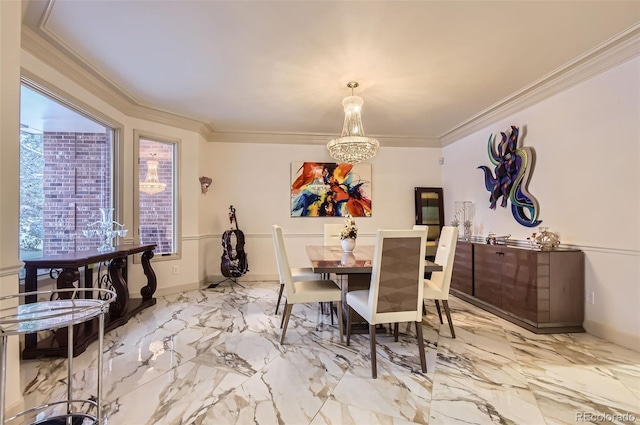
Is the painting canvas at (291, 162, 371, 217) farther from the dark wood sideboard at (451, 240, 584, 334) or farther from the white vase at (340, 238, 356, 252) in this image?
the dark wood sideboard at (451, 240, 584, 334)

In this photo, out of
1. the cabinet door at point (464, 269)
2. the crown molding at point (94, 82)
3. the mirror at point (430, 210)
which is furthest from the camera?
the mirror at point (430, 210)

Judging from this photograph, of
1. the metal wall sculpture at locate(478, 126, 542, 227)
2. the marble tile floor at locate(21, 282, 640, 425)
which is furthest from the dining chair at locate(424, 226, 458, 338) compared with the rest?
the metal wall sculpture at locate(478, 126, 542, 227)

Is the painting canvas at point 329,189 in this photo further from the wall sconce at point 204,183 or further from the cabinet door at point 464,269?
the cabinet door at point 464,269

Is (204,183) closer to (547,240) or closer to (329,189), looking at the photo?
(329,189)

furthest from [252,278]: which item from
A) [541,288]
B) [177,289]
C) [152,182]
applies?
[541,288]

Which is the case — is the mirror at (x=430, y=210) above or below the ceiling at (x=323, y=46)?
below

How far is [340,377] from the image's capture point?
205 centimetres

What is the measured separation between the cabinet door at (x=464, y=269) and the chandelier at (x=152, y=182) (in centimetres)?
425

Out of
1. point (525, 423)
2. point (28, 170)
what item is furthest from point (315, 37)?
point (28, 170)

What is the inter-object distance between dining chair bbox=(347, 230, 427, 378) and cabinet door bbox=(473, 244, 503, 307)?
5.54ft

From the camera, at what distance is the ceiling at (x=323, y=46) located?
2090mm

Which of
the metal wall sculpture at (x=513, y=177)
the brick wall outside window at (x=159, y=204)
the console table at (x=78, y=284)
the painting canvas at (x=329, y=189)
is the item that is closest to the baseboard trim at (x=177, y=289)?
the brick wall outside window at (x=159, y=204)

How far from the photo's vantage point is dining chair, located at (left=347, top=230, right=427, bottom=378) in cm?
208

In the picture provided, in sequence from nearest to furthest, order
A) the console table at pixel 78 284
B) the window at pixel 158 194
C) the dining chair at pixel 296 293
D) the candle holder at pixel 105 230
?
the console table at pixel 78 284 < the dining chair at pixel 296 293 < the candle holder at pixel 105 230 < the window at pixel 158 194
